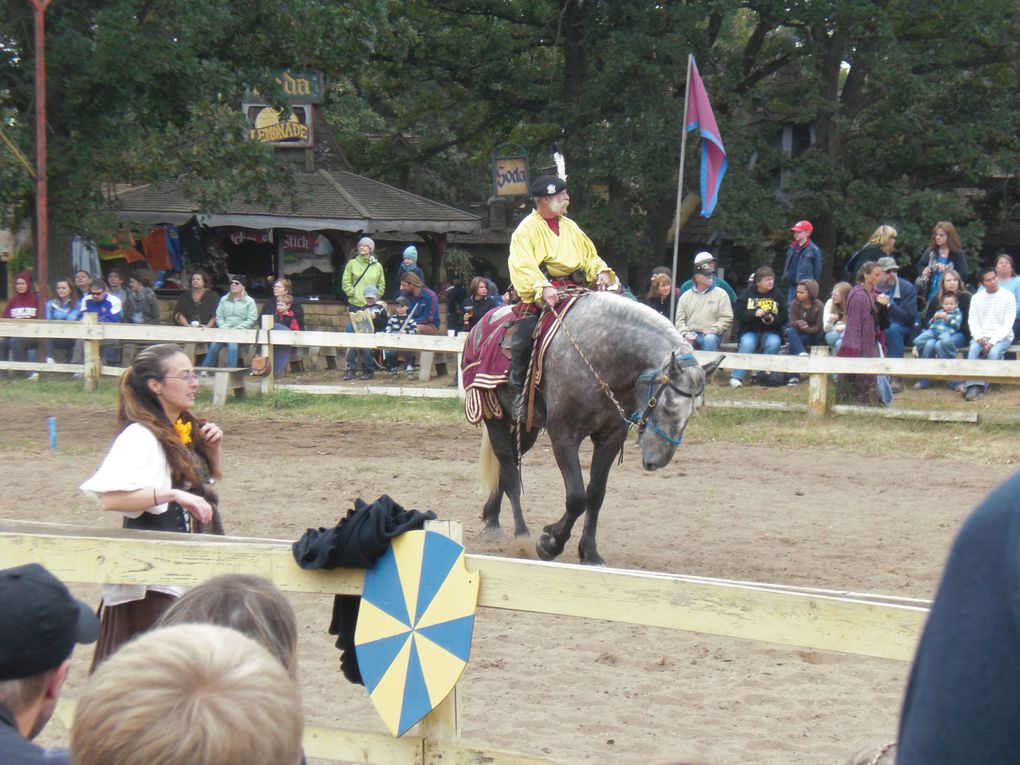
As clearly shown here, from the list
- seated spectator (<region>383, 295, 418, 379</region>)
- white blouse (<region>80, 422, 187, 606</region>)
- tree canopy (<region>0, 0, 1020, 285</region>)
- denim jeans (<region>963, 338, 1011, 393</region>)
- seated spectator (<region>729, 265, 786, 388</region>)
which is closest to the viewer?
white blouse (<region>80, 422, 187, 606</region>)

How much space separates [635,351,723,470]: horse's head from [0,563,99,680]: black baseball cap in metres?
5.19

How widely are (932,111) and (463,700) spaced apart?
779 inches

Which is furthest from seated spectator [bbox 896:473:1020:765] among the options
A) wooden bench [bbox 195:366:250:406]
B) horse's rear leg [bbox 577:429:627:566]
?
wooden bench [bbox 195:366:250:406]

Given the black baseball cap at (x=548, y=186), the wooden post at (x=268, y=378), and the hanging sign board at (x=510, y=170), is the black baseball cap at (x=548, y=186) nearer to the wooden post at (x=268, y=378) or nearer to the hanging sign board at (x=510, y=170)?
the wooden post at (x=268, y=378)

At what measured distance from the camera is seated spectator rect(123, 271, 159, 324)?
18453 millimetres

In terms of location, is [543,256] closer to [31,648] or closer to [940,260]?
[31,648]

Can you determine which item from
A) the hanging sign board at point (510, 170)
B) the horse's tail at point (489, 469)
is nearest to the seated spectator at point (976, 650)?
the horse's tail at point (489, 469)

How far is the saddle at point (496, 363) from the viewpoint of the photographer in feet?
26.0

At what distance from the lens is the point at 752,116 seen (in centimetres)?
2641

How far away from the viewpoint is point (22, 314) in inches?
689

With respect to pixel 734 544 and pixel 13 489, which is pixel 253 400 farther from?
pixel 734 544

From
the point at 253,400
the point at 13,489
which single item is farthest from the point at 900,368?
the point at 13,489

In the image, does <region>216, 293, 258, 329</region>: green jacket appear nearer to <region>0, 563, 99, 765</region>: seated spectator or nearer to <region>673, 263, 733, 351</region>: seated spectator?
<region>673, 263, 733, 351</region>: seated spectator

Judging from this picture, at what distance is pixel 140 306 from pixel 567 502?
12.7 metres
